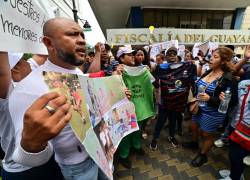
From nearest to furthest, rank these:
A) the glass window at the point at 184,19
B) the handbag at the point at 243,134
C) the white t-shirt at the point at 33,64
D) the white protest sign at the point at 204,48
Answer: the white t-shirt at the point at 33,64, the handbag at the point at 243,134, the white protest sign at the point at 204,48, the glass window at the point at 184,19

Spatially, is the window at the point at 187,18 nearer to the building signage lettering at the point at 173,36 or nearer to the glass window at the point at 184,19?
the glass window at the point at 184,19

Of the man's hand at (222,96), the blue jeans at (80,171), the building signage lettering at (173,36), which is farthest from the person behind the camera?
the building signage lettering at (173,36)

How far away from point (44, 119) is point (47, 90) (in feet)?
0.75

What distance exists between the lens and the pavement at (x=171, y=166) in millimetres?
2479

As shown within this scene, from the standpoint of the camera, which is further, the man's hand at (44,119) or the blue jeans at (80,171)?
the blue jeans at (80,171)

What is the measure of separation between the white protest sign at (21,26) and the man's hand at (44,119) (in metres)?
0.51

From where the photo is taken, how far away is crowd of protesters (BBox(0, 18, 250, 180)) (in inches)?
22.8

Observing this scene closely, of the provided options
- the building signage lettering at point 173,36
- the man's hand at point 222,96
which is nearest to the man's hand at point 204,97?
the man's hand at point 222,96

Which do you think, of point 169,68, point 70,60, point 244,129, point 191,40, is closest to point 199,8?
point 191,40

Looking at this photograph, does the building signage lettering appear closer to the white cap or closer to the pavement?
the pavement

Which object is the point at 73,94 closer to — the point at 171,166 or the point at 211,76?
the point at 211,76

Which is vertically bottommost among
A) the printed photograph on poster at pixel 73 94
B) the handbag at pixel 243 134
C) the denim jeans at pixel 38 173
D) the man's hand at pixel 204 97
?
the handbag at pixel 243 134

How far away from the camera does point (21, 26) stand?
1065 millimetres

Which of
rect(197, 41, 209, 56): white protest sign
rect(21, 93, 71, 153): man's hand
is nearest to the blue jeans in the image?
rect(21, 93, 71, 153): man's hand
